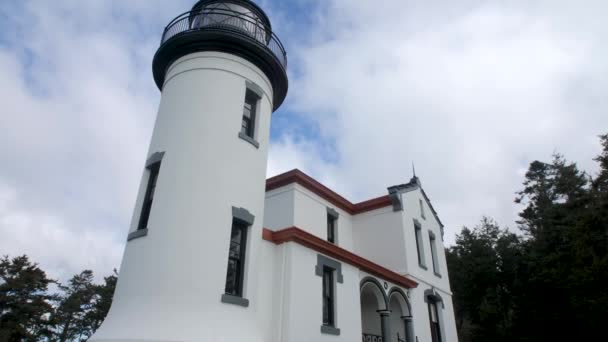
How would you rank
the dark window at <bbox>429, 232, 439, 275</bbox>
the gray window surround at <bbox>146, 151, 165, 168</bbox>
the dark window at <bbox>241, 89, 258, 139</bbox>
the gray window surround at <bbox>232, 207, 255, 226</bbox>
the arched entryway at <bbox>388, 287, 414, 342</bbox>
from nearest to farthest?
the gray window surround at <bbox>232, 207, 255, 226</bbox>
the gray window surround at <bbox>146, 151, 165, 168</bbox>
the dark window at <bbox>241, 89, 258, 139</bbox>
the arched entryway at <bbox>388, 287, 414, 342</bbox>
the dark window at <bbox>429, 232, 439, 275</bbox>

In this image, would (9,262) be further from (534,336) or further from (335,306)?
(534,336)

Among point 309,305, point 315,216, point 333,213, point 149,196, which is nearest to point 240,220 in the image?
point 149,196

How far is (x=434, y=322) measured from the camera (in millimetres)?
18297

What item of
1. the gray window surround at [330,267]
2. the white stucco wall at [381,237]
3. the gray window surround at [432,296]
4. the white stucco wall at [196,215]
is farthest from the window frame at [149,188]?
the gray window surround at [432,296]

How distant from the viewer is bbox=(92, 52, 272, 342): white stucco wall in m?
8.43

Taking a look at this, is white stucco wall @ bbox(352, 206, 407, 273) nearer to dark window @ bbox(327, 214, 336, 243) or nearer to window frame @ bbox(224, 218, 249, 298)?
dark window @ bbox(327, 214, 336, 243)

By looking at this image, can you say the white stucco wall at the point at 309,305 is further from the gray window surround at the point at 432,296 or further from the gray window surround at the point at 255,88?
the gray window surround at the point at 432,296

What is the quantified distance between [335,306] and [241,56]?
768 cm

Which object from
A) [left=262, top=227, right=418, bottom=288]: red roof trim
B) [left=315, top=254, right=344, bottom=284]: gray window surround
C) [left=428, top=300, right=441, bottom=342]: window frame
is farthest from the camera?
[left=428, top=300, right=441, bottom=342]: window frame

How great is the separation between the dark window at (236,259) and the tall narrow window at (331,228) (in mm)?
7830

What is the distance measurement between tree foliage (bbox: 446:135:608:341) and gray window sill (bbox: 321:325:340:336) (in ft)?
51.9

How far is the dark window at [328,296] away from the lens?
11.8 meters

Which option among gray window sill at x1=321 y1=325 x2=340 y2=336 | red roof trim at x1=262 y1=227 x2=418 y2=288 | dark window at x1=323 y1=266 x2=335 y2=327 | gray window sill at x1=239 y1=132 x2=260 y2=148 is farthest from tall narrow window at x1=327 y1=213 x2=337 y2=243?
gray window sill at x1=239 y1=132 x2=260 y2=148

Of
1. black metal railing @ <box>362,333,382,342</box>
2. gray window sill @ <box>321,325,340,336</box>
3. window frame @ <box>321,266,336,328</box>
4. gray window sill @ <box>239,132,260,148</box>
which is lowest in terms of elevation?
gray window sill @ <box>321,325,340,336</box>
